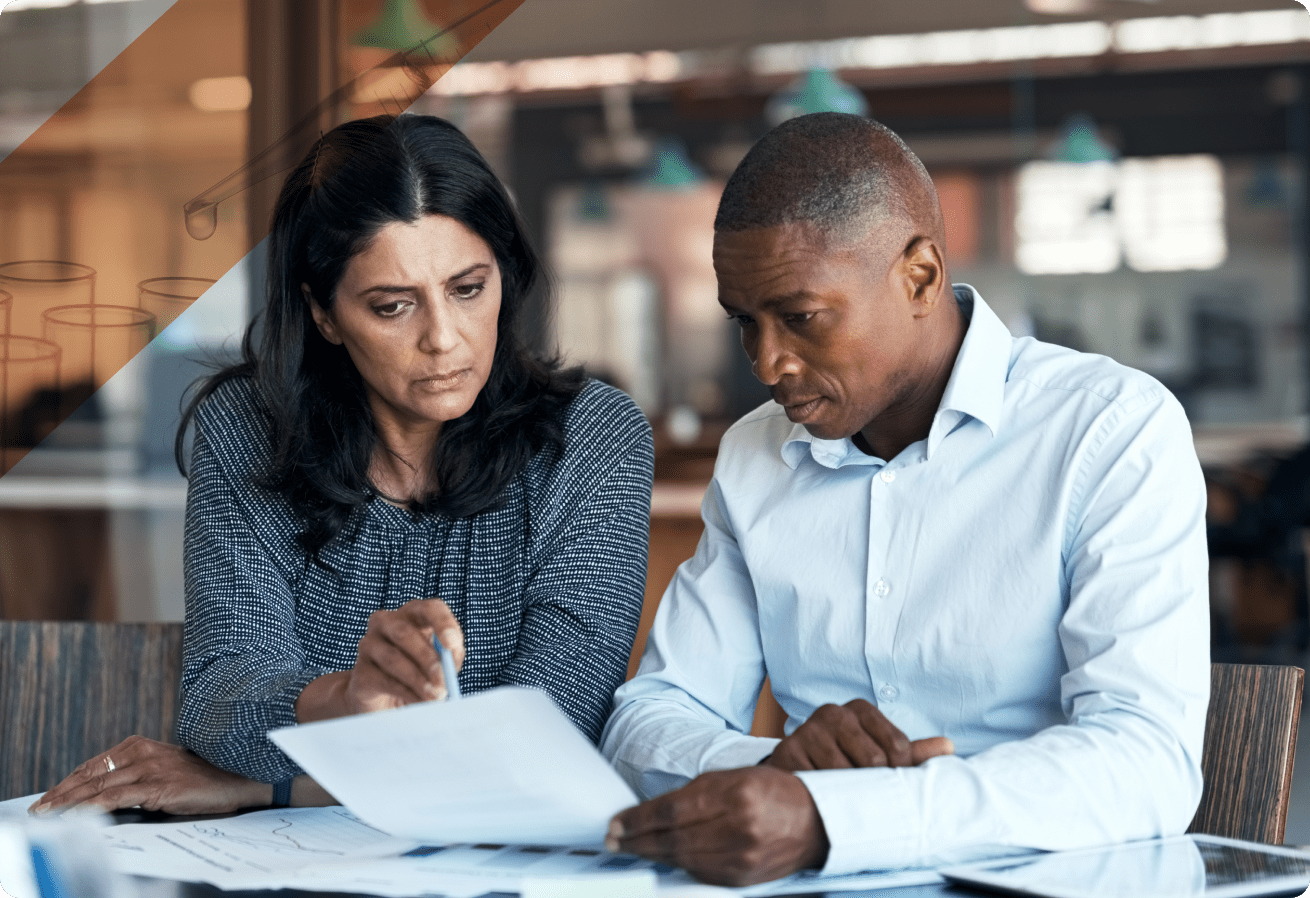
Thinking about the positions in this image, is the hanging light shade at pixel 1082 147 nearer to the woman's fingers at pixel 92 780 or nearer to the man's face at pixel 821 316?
the man's face at pixel 821 316

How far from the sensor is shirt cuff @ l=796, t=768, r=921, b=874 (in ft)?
2.98

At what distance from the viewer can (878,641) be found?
1.25 metres

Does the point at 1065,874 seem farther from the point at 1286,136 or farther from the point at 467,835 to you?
the point at 1286,136

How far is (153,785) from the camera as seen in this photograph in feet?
4.23

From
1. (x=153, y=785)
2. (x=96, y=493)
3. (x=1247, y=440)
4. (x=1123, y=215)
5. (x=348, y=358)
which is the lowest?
(x=1247, y=440)

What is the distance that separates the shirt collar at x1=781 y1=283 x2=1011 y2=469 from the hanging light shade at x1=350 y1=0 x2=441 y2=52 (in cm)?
123

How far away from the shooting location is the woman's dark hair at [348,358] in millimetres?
1504

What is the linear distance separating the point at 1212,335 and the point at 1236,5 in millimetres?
1624

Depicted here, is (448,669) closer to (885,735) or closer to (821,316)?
(885,735)

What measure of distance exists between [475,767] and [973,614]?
0.53m
